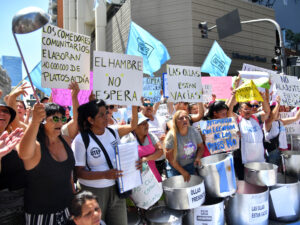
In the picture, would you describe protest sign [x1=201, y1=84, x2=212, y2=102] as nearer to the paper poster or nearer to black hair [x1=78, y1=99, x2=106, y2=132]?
the paper poster

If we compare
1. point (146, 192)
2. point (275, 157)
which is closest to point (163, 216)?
point (146, 192)

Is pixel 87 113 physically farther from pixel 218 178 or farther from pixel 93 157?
pixel 218 178

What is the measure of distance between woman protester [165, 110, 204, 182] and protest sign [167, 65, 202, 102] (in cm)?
74

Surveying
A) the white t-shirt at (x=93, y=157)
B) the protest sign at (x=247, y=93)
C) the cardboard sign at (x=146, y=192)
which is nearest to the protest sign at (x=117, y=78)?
the white t-shirt at (x=93, y=157)

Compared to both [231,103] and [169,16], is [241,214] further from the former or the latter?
[169,16]

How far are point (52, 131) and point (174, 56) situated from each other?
14.3 metres

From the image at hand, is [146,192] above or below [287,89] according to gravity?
below

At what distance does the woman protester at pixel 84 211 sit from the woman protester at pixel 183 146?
4.49ft

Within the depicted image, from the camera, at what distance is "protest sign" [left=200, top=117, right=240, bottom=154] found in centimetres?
356

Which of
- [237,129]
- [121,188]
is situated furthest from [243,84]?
[121,188]

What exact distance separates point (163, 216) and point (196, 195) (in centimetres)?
45

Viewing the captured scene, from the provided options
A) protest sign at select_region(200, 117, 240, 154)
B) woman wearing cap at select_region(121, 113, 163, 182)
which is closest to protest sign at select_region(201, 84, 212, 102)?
protest sign at select_region(200, 117, 240, 154)

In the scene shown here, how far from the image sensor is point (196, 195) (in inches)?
113

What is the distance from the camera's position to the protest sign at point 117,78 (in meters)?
3.15
